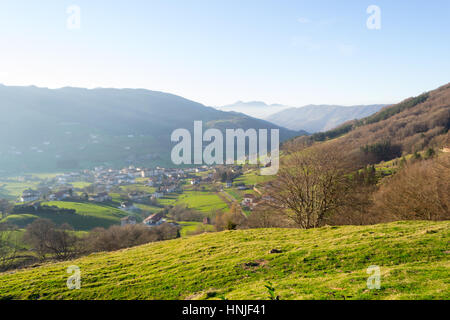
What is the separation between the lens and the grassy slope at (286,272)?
835 centimetres

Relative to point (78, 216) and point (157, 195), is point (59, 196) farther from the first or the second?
point (157, 195)

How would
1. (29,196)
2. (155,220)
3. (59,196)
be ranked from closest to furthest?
(155,220), (59,196), (29,196)

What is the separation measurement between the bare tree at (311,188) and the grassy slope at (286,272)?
1086 centimetres

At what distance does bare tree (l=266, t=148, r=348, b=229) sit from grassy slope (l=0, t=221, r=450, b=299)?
1086 centimetres

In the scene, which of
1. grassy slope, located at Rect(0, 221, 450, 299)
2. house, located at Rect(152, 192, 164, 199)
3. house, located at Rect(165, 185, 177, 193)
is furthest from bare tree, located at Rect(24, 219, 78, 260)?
house, located at Rect(165, 185, 177, 193)

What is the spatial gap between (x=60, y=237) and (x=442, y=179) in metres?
61.9

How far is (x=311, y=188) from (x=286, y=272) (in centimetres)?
1823

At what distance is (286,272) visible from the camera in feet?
37.7

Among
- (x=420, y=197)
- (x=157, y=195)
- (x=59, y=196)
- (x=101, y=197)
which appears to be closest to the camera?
(x=420, y=197)

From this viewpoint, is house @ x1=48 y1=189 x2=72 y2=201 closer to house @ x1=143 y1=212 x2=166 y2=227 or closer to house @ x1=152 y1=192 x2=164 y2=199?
house @ x1=152 y1=192 x2=164 y2=199

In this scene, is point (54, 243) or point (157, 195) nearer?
point (54, 243)

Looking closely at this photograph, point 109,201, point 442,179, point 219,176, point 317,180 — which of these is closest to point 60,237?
point 317,180

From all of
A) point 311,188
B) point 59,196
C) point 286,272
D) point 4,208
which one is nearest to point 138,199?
Answer: point 59,196
